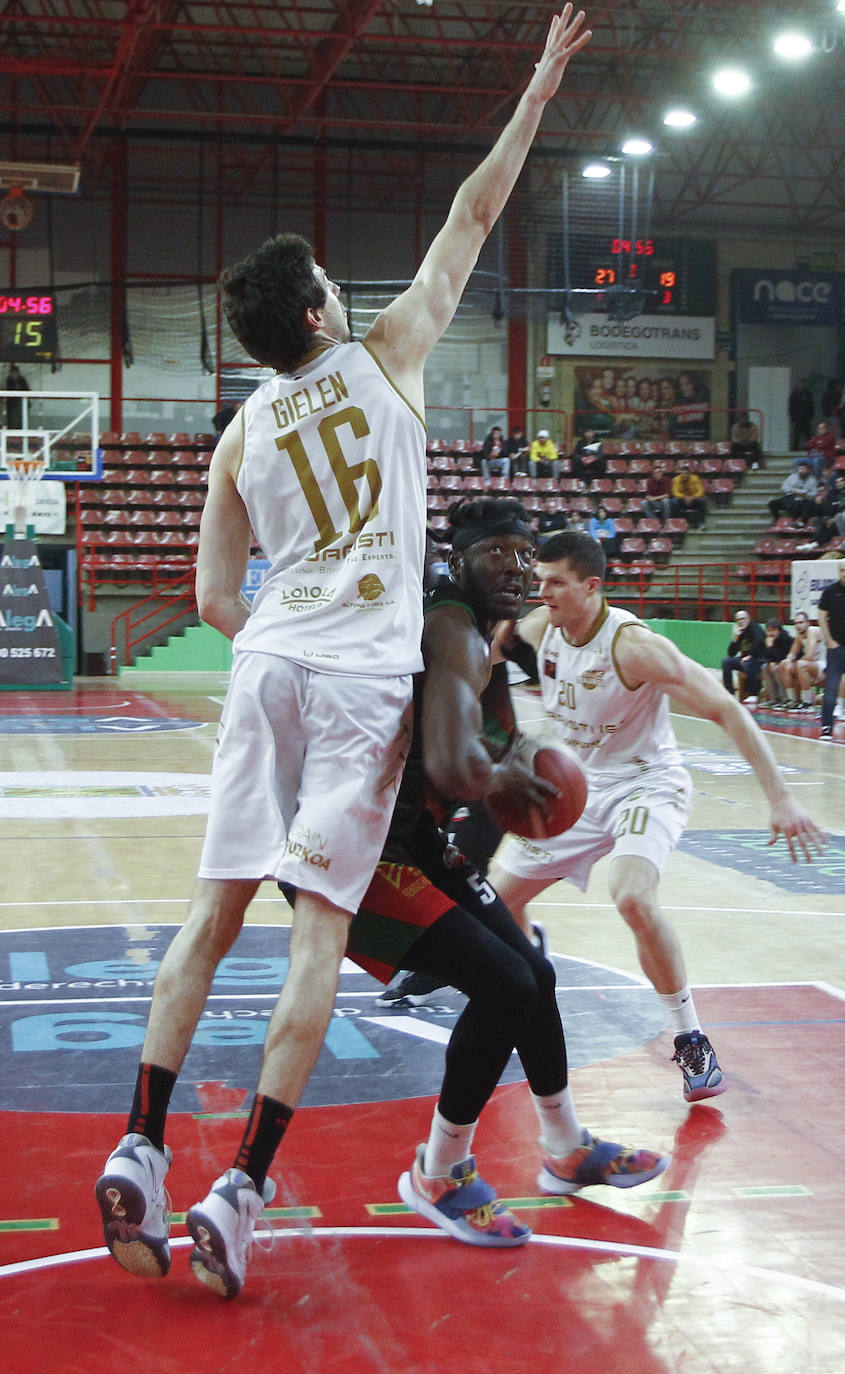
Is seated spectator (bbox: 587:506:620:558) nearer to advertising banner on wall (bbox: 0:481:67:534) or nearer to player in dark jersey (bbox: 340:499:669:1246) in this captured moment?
advertising banner on wall (bbox: 0:481:67:534)

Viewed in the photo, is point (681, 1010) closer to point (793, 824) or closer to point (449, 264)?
point (793, 824)

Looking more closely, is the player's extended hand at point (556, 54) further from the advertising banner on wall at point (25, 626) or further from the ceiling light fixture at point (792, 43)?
the ceiling light fixture at point (792, 43)

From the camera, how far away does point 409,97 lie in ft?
89.0

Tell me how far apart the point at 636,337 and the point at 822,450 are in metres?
4.48

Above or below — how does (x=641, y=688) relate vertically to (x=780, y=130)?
below

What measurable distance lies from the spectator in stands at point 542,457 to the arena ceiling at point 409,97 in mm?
4905

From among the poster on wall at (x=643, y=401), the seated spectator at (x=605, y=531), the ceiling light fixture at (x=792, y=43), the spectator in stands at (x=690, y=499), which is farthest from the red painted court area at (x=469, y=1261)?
the poster on wall at (x=643, y=401)

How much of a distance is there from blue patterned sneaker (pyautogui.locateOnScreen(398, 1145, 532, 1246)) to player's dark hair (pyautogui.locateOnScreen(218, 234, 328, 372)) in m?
1.74

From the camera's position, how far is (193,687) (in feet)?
67.3

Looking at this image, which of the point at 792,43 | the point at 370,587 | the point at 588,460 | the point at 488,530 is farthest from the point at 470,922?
the point at 588,460

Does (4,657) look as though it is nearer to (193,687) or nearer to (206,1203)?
(193,687)

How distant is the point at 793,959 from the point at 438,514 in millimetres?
19829

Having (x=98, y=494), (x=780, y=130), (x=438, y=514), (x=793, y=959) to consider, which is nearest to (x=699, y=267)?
(x=780, y=130)

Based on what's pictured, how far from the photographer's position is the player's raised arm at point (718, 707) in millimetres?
3619
